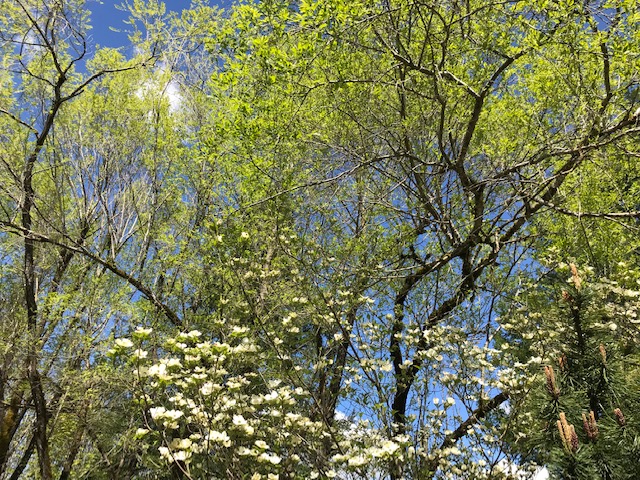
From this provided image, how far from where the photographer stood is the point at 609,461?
2551 millimetres

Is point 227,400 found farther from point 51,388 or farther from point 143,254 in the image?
point 51,388

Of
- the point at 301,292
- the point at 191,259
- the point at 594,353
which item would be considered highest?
the point at 191,259

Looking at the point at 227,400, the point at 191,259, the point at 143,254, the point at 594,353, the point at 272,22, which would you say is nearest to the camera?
the point at 227,400


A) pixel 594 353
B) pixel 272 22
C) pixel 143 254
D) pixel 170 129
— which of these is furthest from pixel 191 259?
pixel 594 353

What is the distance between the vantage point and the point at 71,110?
8.23 metres

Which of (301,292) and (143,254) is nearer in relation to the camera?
(301,292)

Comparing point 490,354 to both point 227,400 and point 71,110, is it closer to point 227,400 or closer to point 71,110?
point 227,400

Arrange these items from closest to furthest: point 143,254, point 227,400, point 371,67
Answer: point 227,400 → point 371,67 → point 143,254

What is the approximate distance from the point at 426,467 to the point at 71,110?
26.9ft

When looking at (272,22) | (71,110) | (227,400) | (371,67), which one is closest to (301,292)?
(227,400)

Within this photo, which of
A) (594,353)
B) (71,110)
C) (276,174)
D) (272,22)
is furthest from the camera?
(71,110)

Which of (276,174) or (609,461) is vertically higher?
(276,174)

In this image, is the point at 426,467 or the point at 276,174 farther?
the point at 276,174

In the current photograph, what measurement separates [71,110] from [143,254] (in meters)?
3.04
